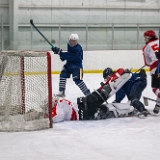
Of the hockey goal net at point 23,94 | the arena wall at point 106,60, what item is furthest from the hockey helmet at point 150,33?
the arena wall at point 106,60

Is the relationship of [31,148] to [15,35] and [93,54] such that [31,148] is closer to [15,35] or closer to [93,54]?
[93,54]

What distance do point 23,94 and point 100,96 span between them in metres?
0.85

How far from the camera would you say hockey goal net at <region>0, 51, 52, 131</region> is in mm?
5113

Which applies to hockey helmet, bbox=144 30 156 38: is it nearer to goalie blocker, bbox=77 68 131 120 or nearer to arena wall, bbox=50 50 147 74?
goalie blocker, bbox=77 68 131 120

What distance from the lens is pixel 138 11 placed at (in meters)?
13.0

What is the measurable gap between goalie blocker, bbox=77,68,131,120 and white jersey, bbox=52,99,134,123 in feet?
0.23

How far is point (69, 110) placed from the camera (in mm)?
5566

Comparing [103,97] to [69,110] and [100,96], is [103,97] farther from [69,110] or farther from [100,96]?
[69,110]

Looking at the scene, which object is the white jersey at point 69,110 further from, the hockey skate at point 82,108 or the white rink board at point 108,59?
the white rink board at point 108,59

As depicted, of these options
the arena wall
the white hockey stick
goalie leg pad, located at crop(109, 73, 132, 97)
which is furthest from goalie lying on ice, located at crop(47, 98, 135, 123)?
the arena wall

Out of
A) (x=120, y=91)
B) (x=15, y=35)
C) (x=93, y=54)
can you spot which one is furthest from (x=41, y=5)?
(x=120, y=91)

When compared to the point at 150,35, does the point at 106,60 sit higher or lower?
lower

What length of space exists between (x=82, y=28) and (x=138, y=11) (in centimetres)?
160

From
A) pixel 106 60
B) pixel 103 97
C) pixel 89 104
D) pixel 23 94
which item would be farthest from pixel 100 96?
pixel 106 60
